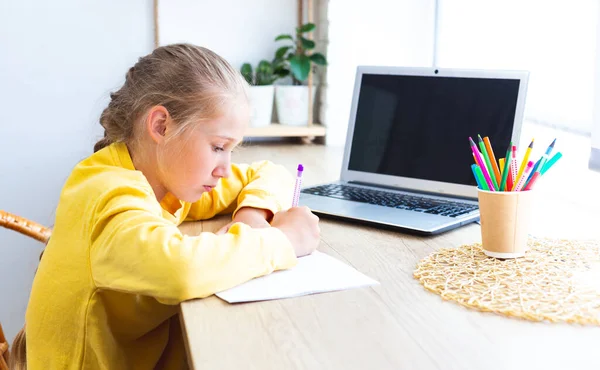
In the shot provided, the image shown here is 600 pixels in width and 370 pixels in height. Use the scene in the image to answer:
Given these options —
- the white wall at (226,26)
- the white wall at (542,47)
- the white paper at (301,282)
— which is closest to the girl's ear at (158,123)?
the white paper at (301,282)

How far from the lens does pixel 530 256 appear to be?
1.01 meters

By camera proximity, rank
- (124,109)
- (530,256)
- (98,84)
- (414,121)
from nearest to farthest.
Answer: (530,256), (124,109), (414,121), (98,84)

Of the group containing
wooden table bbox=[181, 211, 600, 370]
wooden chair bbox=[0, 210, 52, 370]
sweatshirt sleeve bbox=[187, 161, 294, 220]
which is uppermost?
sweatshirt sleeve bbox=[187, 161, 294, 220]

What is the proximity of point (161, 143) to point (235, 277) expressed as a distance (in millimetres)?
298

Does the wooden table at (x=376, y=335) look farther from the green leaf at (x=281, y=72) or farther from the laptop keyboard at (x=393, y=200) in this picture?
the green leaf at (x=281, y=72)

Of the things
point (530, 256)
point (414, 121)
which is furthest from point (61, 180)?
point (530, 256)

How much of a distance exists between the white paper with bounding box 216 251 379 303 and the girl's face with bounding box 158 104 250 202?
21cm

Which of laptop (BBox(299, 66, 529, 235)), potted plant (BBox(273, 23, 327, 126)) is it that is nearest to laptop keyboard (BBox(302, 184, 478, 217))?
laptop (BBox(299, 66, 529, 235))

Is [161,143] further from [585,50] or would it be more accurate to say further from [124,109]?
[585,50]

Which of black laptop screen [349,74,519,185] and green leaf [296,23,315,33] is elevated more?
green leaf [296,23,315,33]

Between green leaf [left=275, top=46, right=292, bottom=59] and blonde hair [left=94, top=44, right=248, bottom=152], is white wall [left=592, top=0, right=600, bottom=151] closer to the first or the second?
blonde hair [left=94, top=44, right=248, bottom=152]

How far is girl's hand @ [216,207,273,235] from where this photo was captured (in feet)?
3.98

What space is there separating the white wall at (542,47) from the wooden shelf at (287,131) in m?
0.53

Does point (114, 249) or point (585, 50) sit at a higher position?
point (585, 50)
